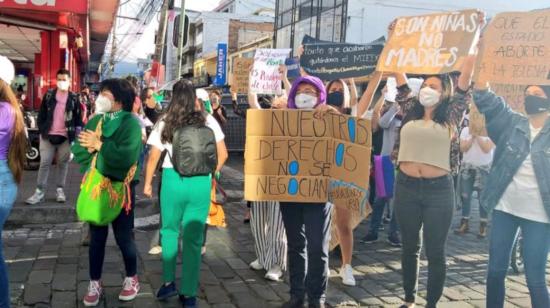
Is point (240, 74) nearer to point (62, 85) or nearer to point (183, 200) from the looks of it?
point (62, 85)

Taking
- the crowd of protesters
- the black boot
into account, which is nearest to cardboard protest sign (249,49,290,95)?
the crowd of protesters

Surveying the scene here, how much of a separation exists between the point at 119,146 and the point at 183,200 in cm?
64

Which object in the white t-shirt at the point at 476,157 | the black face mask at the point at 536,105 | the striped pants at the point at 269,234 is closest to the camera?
→ the black face mask at the point at 536,105

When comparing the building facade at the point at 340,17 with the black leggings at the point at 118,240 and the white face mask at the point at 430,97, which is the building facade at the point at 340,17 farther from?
the black leggings at the point at 118,240

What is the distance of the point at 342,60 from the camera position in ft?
18.4

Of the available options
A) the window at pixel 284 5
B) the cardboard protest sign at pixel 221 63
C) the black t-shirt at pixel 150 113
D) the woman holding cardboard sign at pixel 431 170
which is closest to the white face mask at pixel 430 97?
the woman holding cardboard sign at pixel 431 170

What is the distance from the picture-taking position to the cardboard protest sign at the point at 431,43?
383 cm

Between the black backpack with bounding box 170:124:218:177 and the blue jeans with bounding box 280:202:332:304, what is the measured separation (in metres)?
0.70

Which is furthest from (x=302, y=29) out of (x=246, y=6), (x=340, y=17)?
(x=246, y=6)

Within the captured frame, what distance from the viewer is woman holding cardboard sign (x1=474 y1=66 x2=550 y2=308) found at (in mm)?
3531

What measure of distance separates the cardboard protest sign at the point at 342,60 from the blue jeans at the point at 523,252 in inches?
88.3

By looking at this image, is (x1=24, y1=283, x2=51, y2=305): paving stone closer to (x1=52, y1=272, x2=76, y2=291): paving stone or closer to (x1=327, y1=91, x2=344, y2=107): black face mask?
(x1=52, y1=272, x2=76, y2=291): paving stone

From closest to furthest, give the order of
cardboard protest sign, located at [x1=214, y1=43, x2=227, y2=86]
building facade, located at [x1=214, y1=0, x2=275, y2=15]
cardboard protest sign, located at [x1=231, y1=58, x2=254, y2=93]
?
cardboard protest sign, located at [x1=231, y1=58, x2=254, y2=93] < cardboard protest sign, located at [x1=214, y1=43, x2=227, y2=86] < building facade, located at [x1=214, y1=0, x2=275, y2=15]

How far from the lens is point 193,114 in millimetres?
4180
